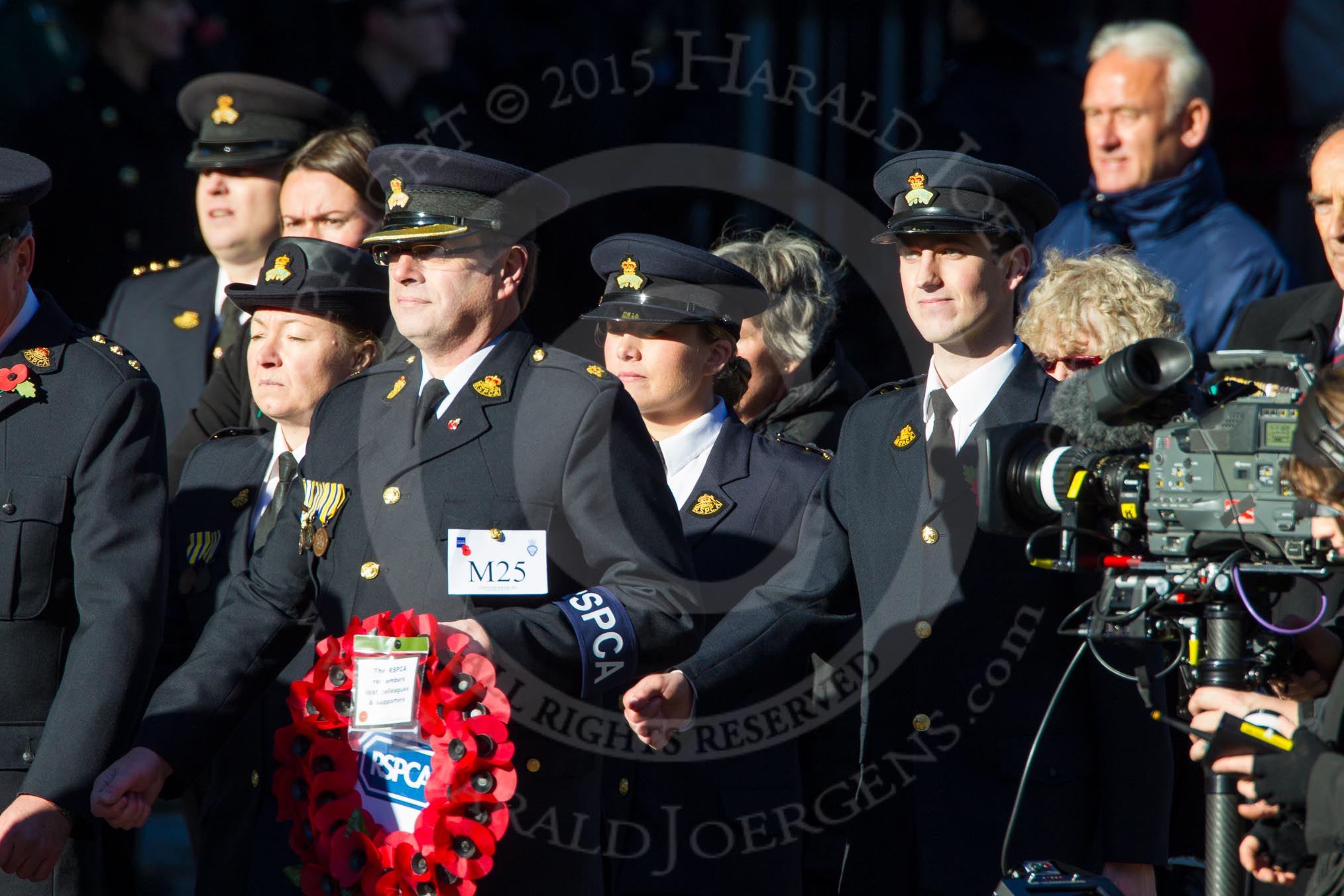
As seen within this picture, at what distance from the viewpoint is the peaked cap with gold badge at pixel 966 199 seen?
3.65m

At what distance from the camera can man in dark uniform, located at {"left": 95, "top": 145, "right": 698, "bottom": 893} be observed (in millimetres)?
3322

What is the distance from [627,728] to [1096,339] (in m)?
1.39

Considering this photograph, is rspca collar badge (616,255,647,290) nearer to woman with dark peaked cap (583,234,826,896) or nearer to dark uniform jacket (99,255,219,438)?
woman with dark peaked cap (583,234,826,896)

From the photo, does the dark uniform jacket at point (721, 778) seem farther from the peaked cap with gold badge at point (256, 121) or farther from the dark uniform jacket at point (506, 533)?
the peaked cap with gold badge at point (256, 121)

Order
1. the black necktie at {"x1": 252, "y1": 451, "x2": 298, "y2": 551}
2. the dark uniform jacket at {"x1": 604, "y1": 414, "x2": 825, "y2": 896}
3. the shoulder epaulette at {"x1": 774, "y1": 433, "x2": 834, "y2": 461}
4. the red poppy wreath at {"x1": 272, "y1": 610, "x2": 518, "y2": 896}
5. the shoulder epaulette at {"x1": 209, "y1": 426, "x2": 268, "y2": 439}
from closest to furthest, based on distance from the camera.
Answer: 1. the red poppy wreath at {"x1": 272, "y1": 610, "x2": 518, "y2": 896}
2. the dark uniform jacket at {"x1": 604, "y1": 414, "x2": 825, "y2": 896}
3. the black necktie at {"x1": 252, "y1": 451, "x2": 298, "y2": 551}
4. the shoulder epaulette at {"x1": 774, "y1": 433, "x2": 834, "y2": 461}
5. the shoulder epaulette at {"x1": 209, "y1": 426, "x2": 268, "y2": 439}

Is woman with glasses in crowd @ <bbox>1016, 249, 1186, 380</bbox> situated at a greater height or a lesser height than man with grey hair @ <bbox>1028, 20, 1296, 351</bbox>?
lesser

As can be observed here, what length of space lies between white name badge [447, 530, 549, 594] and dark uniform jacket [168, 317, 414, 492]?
5.60ft

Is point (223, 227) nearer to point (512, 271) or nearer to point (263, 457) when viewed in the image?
point (263, 457)

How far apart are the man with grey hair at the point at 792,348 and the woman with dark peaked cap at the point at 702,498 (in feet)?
1.08

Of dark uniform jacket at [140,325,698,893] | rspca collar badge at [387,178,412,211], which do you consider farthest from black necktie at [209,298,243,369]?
dark uniform jacket at [140,325,698,893]

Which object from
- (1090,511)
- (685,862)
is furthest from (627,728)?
(1090,511)

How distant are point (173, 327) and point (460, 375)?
2.22m

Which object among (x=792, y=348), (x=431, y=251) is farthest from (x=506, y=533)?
(x=792, y=348)

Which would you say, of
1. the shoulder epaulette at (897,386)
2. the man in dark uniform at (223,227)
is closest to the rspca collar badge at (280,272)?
the man in dark uniform at (223,227)
